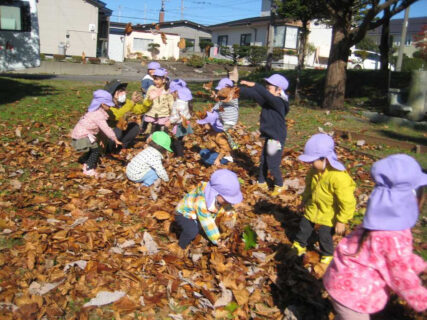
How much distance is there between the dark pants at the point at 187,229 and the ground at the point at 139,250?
13 centimetres

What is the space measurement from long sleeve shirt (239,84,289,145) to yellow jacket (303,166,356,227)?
179 centimetres

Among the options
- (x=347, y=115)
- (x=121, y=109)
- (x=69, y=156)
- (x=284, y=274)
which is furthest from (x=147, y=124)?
(x=347, y=115)

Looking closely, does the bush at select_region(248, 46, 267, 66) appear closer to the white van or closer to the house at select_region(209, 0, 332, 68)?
the house at select_region(209, 0, 332, 68)

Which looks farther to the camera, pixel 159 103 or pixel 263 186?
pixel 159 103

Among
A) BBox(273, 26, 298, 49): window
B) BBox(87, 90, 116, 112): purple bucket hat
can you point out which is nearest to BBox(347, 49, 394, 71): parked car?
BBox(273, 26, 298, 49): window

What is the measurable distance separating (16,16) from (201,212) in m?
15.6

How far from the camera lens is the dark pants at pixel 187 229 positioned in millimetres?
4570

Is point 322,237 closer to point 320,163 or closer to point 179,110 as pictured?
point 320,163

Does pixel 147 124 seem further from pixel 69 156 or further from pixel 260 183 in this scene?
pixel 260 183

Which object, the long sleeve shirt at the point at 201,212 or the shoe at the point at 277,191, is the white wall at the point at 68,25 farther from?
the long sleeve shirt at the point at 201,212

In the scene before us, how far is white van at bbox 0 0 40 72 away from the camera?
16203mm

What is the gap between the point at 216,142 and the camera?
7457mm

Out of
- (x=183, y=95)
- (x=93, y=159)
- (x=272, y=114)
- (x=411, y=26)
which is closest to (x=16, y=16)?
(x=183, y=95)

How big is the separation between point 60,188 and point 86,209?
97cm
